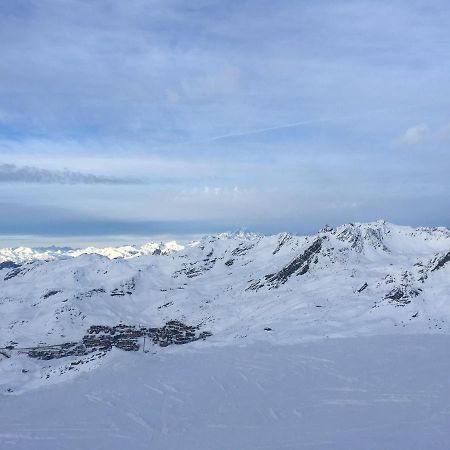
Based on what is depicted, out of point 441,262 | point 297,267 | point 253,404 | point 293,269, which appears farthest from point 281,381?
point 297,267

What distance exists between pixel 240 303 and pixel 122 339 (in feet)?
108

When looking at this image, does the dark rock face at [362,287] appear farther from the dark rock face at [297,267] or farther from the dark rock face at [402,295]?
the dark rock face at [297,267]

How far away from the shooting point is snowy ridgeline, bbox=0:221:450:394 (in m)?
72.1

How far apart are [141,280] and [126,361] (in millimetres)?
138957

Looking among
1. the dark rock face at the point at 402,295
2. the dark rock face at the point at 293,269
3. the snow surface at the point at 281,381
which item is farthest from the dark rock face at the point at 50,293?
the dark rock face at the point at 402,295

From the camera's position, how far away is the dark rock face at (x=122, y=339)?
102062mm

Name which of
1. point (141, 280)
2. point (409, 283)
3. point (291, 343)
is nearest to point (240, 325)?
point (409, 283)

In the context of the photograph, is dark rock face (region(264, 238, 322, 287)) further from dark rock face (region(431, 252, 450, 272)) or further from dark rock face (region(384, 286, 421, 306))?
dark rock face (region(384, 286, 421, 306))

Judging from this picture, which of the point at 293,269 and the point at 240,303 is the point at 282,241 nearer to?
the point at 293,269

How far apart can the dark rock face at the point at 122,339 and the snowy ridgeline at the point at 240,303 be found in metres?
0.40

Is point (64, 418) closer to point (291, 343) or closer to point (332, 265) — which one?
point (291, 343)

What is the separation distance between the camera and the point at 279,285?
13188 centimetres

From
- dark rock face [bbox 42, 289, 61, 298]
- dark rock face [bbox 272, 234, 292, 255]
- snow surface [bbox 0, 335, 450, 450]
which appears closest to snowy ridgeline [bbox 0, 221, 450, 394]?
dark rock face [bbox 272, 234, 292, 255]

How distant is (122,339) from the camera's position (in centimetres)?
10838
